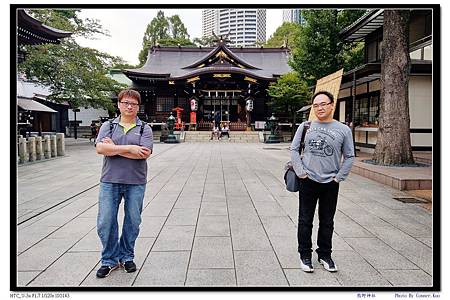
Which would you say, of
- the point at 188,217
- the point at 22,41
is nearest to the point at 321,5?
the point at 188,217

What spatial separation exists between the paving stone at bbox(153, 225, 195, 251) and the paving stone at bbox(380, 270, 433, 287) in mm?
1954

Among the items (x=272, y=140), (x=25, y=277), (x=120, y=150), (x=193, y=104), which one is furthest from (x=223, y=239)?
(x=193, y=104)

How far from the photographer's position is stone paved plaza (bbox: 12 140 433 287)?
304 cm

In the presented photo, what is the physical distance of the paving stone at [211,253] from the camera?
3307mm

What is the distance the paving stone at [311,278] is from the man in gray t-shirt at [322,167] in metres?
0.06

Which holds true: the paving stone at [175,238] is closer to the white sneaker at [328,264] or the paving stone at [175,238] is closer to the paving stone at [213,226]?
the paving stone at [213,226]

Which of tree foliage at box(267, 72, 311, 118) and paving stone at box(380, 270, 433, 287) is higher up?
tree foliage at box(267, 72, 311, 118)

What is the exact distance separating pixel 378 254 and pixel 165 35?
46286 mm

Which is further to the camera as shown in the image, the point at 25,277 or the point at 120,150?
the point at 25,277

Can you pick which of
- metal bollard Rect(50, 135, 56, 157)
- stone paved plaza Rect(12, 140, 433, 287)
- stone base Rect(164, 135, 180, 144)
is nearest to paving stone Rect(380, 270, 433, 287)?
stone paved plaza Rect(12, 140, 433, 287)

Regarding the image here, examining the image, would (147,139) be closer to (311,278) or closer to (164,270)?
(164,270)

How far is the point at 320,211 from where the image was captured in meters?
3.24

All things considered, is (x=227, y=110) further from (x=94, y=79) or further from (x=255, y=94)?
(x=94, y=79)

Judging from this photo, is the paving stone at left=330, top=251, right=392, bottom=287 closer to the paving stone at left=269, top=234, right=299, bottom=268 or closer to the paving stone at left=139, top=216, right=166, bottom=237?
the paving stone at left=269, top=234, right=299, bottom=268
